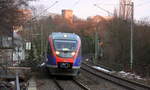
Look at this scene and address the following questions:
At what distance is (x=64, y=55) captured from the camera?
1683 centimetres

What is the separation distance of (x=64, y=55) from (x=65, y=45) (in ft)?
2.72

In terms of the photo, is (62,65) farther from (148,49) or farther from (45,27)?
(45,27)

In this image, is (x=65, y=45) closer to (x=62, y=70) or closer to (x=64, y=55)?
(x=64, y=55)

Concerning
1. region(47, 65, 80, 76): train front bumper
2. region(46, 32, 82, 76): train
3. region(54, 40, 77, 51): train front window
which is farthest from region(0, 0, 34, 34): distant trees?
region(47, 65, 80, 76): train front bumper

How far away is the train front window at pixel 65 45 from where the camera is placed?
17141 millimetres

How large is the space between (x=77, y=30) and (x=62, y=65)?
61720 mm

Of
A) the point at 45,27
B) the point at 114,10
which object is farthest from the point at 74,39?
the point at 45,27

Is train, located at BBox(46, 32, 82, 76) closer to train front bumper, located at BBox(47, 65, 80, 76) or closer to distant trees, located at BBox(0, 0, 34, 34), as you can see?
train front bumper, located at BBox(47, 65, 80, 76)

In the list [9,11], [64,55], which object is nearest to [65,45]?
[64,55]

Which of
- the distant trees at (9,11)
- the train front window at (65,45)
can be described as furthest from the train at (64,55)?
the distant trees at (9,11)

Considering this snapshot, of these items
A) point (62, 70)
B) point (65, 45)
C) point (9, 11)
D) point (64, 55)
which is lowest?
point (62, 70)

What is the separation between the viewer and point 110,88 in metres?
14.0

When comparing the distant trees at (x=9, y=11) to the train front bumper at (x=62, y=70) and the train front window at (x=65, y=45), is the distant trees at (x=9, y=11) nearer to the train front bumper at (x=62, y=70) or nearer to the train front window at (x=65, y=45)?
the train front window at (x=65, y=45)

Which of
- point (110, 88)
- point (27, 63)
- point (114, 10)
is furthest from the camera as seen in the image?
point (114, 10)
